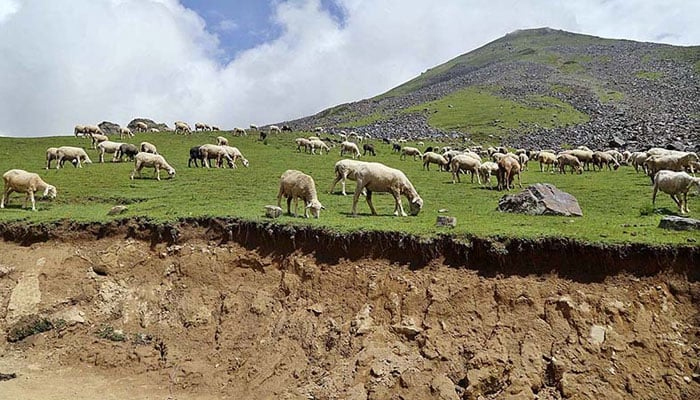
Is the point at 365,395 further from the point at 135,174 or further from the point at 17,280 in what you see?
the point at 135,174

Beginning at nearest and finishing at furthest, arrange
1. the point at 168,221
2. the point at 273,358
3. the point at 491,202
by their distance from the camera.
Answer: the point at 273,358, the point at 168,221, the point at 491,202

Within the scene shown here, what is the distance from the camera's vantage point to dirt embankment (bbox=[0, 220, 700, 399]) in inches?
592

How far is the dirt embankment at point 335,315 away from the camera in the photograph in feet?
49.3

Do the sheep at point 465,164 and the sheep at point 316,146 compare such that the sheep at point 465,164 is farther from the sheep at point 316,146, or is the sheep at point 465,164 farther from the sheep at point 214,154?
the sheep at point 316,146

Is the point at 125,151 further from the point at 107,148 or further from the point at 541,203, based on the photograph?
the point at 541,203

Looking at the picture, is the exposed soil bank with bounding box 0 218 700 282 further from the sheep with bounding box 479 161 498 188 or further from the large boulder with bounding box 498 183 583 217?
the sheep with bounding box 479 161 498 188

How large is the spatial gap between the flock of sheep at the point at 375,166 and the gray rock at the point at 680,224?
6.13 metres

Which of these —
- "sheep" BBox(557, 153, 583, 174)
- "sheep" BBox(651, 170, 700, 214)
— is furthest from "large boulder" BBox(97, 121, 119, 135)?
"sheep" BBox(651, 170, 700, 214)

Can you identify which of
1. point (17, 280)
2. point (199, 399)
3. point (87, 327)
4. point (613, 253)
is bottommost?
point (199, 399)

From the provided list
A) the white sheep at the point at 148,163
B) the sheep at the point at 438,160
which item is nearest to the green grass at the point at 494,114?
the sheep at the point at 438,160

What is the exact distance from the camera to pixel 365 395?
15406 millimetres

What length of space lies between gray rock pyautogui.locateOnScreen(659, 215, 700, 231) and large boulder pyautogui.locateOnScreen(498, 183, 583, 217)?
4336mm

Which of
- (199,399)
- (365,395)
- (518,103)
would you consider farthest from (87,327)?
(518,103)

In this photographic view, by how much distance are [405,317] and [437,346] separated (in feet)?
4.36
